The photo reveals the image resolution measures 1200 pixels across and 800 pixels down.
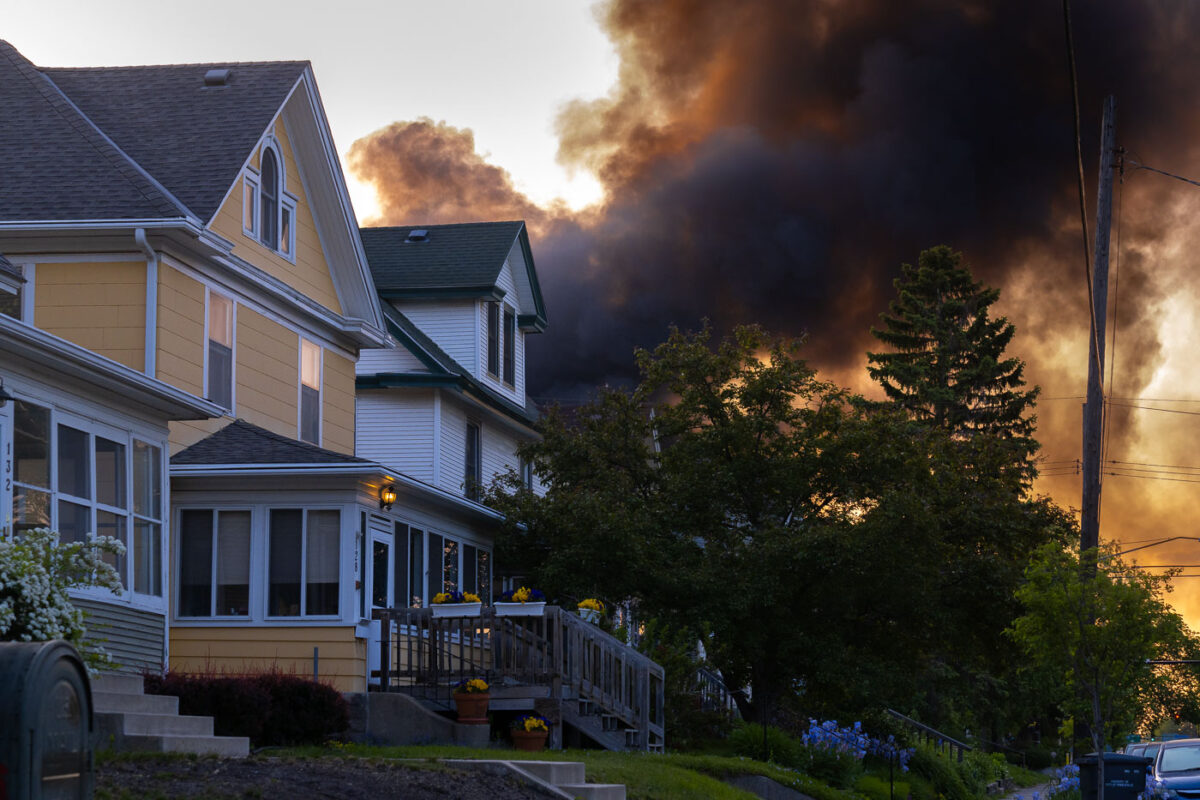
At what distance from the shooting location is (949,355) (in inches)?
2170

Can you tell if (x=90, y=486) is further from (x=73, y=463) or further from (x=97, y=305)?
(x=97, y=305)

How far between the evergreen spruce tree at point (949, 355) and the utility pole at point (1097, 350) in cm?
2932

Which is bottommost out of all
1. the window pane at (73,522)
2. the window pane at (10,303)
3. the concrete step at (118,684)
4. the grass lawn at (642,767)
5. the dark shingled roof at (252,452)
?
the grass lawn at (642,767)

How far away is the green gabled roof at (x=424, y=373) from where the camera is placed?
31.4 metres

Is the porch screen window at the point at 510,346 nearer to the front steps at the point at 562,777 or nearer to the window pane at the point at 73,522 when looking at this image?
the window pane at the point at 73,522

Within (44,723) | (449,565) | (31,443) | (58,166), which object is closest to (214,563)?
(449,565)

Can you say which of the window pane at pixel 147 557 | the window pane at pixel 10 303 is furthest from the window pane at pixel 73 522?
the window pane at pixel 10 303

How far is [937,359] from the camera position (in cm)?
5534

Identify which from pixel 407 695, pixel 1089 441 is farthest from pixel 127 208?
pixel 1089 441

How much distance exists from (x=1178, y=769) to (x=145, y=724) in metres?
15.9

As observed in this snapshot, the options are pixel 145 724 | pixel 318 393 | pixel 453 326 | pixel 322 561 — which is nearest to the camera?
pixel 145 724

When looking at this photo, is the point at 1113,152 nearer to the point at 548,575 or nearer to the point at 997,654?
the point at 997,654

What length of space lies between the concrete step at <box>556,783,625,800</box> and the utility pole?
32.9ft

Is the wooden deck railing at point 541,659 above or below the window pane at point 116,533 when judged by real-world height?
below
